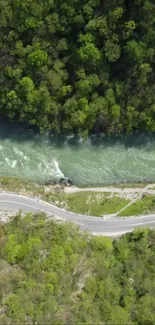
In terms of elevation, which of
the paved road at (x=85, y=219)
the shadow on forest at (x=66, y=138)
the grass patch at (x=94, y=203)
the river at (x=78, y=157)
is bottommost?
the paved road at (x=85, y=219)

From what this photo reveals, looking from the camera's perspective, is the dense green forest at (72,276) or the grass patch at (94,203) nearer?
the dense green forest at (72,276)

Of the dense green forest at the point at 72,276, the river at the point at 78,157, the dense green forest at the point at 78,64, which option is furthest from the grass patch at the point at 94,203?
the dense green forest at the point at 78,64

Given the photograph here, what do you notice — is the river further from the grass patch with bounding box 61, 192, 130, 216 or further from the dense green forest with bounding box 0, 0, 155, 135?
the dense green forest with bounding box 0, 0, 155, 135

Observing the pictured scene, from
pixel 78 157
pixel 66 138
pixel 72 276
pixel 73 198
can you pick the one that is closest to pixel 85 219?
pixel 73 198

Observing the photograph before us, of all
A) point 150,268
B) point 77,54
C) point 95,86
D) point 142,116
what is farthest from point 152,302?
point 77,54

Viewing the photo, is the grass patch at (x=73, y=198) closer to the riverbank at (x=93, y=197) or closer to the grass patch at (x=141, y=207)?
the riverbank at (x=93, y=197)

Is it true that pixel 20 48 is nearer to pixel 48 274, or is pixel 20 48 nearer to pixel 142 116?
A: pixel 142 116

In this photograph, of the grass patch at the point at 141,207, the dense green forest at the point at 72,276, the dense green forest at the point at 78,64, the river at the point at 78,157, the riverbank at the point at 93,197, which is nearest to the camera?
the dense green forest at the point at 72,276
